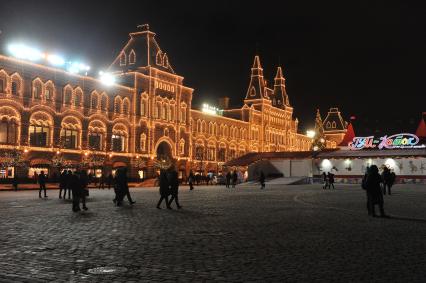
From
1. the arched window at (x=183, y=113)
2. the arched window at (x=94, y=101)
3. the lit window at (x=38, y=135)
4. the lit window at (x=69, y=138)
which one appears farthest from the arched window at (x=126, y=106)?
the lit window at (x=38, y=135)

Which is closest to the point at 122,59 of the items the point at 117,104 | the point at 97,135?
the point at 117,104

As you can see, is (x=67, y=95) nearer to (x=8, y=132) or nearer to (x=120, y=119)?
(x=8, y=132)

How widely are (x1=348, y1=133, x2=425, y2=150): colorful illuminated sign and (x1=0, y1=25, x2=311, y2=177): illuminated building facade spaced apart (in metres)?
24.9

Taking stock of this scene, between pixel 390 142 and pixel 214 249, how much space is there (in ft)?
209

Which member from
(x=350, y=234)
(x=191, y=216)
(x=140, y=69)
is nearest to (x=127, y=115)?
(x=140, y=69)

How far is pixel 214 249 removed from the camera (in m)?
9.48

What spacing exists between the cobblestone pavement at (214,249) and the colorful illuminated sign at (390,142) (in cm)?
5547

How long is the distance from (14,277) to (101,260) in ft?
5.24

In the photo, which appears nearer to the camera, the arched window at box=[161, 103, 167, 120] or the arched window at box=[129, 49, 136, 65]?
the arched window at box=[129, 49, 136, 65]

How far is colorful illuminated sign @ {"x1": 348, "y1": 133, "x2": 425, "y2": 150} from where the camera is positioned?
67688 mm

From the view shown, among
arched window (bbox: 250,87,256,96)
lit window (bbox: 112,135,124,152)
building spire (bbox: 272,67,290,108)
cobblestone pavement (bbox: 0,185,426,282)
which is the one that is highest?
building spire (bbox: 272,67,290,108)

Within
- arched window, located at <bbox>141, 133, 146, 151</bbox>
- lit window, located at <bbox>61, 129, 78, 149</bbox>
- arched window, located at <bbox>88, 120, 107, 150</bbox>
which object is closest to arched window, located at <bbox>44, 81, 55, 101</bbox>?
lit window, located at <bbox>61, 129, 78, 149</bbox>

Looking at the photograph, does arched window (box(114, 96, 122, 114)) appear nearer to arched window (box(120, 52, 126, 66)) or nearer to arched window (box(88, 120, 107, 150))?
arched window (box(88, 120, 107, 150))

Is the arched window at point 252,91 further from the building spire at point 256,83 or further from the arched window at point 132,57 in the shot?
the arched window at point 132,57
